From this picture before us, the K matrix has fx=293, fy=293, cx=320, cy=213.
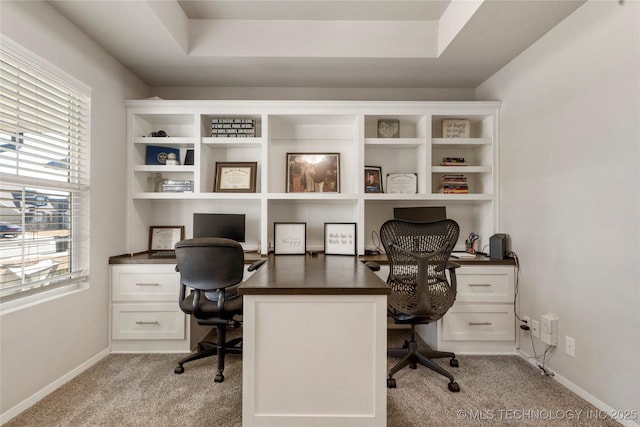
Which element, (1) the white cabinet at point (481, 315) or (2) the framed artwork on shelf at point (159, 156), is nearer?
Result: (1) the white cabinet at point (481, 315)

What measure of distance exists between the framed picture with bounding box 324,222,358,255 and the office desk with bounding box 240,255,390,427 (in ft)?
4.56

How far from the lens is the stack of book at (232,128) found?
286 centimetres

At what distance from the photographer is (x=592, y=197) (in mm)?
1814

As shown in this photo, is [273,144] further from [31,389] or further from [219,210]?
[31,389]

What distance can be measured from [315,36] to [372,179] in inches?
53.9

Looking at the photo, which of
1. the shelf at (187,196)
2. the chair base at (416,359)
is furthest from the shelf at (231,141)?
the chair base at (416,359)

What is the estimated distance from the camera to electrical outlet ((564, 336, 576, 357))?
195 cm

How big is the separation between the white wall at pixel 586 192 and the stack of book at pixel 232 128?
2.42m

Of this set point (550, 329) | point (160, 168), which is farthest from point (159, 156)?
point (550, 329)

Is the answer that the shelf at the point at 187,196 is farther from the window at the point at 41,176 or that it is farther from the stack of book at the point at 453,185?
the stack of book at the point at 453,185

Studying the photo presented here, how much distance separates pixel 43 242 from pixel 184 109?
5.01 ft

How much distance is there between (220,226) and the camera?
2842 millimetres

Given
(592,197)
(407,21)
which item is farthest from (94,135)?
(592,197)

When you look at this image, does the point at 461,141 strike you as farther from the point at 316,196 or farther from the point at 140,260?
the point at 140,260
